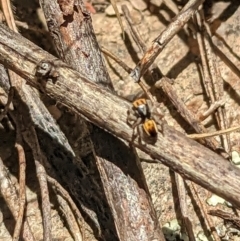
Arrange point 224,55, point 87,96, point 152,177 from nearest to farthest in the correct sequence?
point 87,96, point 152,177, point 224,55

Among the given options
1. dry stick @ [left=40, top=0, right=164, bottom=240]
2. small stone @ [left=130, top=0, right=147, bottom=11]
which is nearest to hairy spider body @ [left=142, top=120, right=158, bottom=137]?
dry stick @ [left=40, top=0, right=164, bottom=240]

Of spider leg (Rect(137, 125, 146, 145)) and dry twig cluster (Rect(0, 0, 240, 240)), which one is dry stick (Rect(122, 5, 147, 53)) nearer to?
dry twig cluster (Rect(0, 0, 240, 240))

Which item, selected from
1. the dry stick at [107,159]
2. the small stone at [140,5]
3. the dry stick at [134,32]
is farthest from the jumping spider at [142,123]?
the small stone at [140,5]

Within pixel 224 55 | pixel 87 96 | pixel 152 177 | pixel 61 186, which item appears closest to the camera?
pixel 87 96

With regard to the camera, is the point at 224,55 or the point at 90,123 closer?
the point at 90,123

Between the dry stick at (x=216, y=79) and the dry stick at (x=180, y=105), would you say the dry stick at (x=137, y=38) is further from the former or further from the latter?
the dry stick at (x=216, y=79)

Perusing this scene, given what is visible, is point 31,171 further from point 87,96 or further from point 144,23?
point 144,23

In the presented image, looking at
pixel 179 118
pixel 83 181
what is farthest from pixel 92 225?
pixel 179 118
